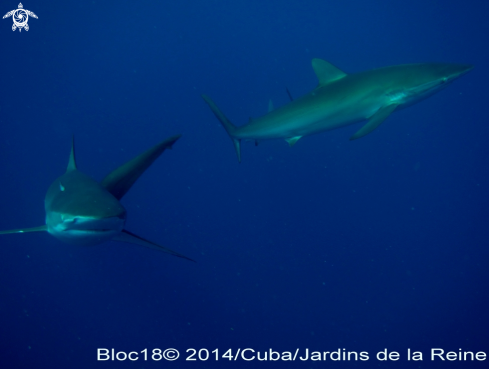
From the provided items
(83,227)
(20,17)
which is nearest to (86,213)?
(83,227)

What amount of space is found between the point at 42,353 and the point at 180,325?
17.0 ft

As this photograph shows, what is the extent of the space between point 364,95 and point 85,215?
420 centimetres

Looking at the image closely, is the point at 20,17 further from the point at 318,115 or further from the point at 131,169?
the point at 318,115

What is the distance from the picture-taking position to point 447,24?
1638 centimetres

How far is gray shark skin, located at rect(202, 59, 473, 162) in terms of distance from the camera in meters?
4.57

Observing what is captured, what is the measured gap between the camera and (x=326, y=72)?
514 cm

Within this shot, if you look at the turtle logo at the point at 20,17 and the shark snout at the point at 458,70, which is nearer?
the shark snout at the point at 458,70

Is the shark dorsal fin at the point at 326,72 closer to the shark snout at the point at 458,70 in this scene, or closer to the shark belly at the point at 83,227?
the shark snout at the point at 458,70

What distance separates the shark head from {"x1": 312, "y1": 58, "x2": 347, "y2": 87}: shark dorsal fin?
12.8 ft

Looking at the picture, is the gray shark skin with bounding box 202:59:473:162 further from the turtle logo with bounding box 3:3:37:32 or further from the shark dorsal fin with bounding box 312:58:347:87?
the turtle logo with bounding box 3:3:37:32

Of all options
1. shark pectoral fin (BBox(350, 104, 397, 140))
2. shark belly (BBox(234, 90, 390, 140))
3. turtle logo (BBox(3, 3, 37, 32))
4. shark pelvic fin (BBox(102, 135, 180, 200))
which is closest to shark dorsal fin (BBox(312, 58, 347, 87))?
shark belly (BBox(234, 90, 390, 140))

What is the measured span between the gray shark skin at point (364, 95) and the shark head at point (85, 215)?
310 cm

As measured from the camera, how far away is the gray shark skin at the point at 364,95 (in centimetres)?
457

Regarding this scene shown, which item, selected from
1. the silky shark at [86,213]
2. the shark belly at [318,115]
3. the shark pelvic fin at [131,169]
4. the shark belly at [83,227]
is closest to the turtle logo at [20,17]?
the silky shark at [86,213]
